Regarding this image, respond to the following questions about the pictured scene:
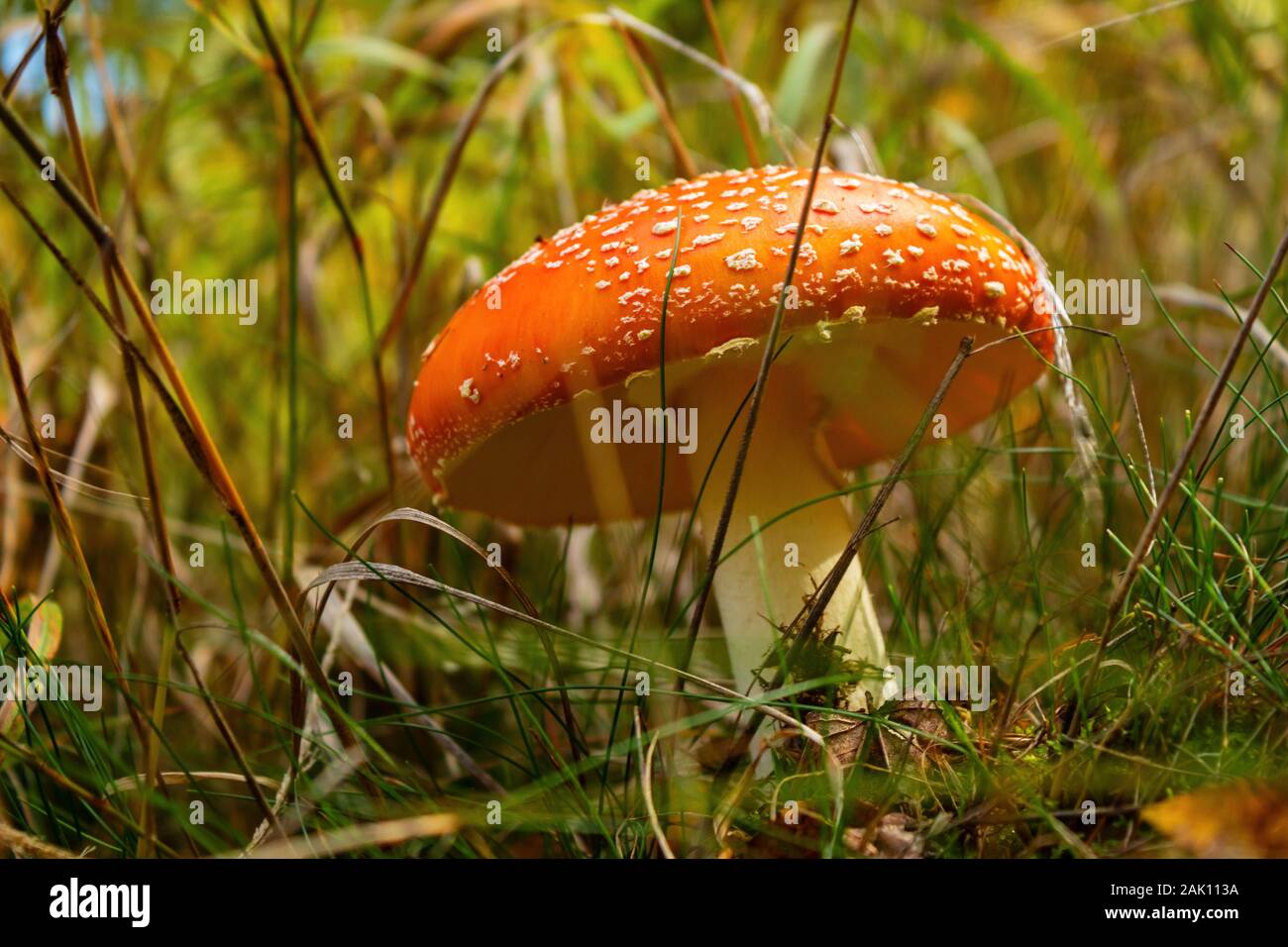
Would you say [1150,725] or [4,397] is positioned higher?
[4,397]

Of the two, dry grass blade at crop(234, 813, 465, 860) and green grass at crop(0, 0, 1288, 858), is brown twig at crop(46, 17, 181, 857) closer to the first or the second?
green grass at crop(0, 0, 1288, 858)

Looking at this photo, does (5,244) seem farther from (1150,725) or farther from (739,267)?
(1150,725)

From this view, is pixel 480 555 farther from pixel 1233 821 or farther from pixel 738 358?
pixel 1233 821

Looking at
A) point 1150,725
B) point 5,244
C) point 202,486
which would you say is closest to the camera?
point 1150,725

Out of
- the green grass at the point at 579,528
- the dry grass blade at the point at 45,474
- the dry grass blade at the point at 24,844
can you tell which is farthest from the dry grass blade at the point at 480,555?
the dry grass blade at the point at 24,844

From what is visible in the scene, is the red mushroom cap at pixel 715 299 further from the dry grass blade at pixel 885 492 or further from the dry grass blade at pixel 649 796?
the dry grass blade at pixel 649 796

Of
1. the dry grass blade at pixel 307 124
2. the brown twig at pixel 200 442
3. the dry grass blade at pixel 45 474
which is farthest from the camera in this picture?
the dry grass blade at pixel 307 124

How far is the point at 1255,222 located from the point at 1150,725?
9.31 feet

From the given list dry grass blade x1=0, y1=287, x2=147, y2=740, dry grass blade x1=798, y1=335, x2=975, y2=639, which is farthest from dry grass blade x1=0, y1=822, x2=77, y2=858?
dry grass blade x1=798, y1=335, x2=975, y2=639

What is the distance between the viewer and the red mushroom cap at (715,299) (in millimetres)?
1388

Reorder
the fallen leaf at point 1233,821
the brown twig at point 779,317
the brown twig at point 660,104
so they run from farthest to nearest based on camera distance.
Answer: the brown twig at point 660,104 → the brown twig at point 779,317 → the fallen leaf at point 1233,821
